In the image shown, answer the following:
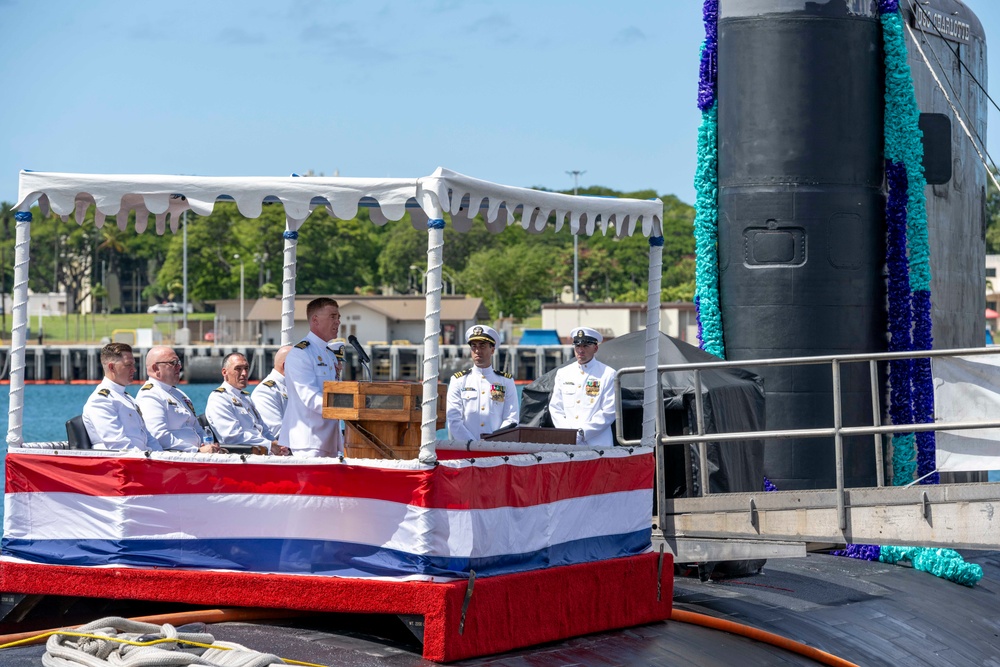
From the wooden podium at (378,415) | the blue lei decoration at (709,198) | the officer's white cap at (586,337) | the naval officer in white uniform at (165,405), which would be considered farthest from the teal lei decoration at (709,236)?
the naval officer in white uniform at (165,405)

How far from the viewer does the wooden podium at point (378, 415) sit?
7906 millimetres

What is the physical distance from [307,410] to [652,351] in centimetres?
248

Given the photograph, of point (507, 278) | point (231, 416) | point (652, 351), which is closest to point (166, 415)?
point (231, 416)

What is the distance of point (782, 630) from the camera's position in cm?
910

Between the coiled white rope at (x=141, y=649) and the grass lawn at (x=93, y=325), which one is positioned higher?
the grass lawn at (x=93, y=325)

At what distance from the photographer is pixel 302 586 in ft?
24.5

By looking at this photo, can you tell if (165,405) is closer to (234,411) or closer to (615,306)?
(234,411)

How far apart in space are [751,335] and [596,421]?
1908mm

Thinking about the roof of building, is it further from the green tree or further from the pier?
the green tree

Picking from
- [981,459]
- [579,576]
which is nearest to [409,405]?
[579,576]

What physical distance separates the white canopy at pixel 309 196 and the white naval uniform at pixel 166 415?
43.6 inches

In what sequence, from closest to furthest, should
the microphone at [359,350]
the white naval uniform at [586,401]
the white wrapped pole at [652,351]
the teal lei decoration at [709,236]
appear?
1. the microphone at [359,350]
2. the white wrapped pole at [652,351]
3. the white naval uniform at [586,401]
4. the teal lei decoration at [709,236]

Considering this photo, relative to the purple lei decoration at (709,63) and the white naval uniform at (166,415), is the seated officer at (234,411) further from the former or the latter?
the purple lei decoration at (709,63)

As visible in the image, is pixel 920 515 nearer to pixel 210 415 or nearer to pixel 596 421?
pixel 596 421
